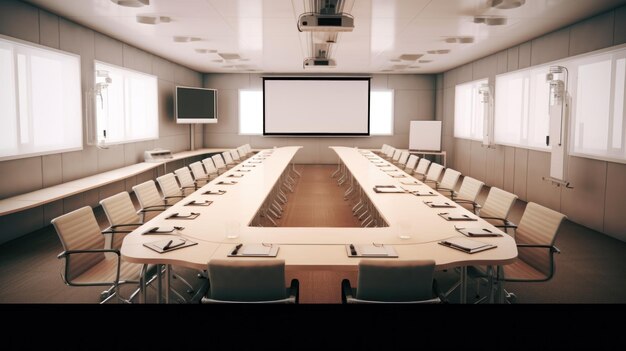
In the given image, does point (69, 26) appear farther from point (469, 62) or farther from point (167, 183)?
point (469, 62)

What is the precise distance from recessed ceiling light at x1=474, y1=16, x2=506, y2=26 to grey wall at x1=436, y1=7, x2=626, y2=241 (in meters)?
1.23

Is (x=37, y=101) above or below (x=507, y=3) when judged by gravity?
below

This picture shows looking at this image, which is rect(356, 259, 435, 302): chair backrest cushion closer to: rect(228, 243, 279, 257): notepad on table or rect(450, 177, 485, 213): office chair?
rect(228, 243, 279, 257): notepad on table

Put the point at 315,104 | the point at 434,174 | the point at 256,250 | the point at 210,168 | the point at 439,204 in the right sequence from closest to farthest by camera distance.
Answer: the point at 256,250 < the point at 439,204 < the point at 434,174 < the point at 210,168 < the point at 315,104

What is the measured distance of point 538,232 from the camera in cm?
377

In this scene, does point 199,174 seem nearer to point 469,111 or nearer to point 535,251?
point 535,251

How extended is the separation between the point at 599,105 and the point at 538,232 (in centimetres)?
388

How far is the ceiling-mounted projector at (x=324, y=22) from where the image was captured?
4.80m

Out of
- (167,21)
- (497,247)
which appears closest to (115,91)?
(167,21)

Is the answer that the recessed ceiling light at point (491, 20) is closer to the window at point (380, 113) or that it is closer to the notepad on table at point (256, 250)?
the notepad on table at point (256, 250)

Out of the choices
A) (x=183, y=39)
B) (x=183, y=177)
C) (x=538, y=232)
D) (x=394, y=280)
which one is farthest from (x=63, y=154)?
(x=538, y=232)

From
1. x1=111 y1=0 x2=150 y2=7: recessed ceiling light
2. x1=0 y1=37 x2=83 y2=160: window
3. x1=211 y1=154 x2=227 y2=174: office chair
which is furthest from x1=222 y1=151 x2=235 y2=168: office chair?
x1=111 y1=0 x2=150 y2=7: recessed ceiling light
